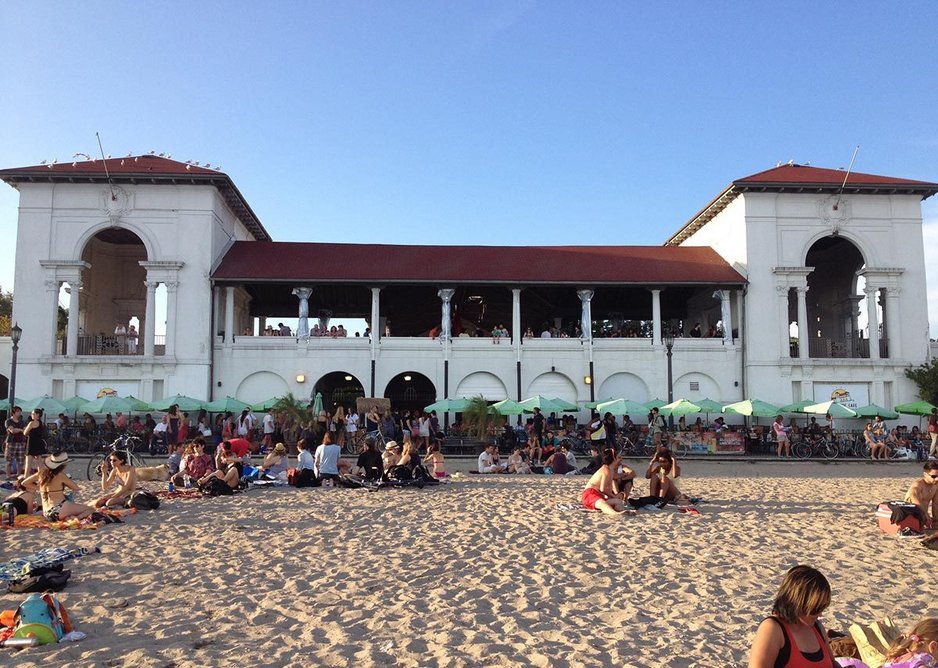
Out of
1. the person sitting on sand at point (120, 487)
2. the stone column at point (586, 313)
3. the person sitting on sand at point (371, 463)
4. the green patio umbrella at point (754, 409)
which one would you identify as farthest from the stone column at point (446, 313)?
the person sitting on sand at point (120, 487)

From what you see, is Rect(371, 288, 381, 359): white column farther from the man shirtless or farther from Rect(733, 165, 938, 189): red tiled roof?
the man shirtless

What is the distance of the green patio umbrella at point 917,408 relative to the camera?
1076 inches

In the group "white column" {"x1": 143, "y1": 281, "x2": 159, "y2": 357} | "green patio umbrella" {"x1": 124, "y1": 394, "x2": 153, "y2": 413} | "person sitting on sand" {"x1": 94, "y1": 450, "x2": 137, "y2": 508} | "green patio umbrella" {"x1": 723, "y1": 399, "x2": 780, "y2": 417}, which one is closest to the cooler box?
"person sitting on sand" {"x1": 94, "y1": 450, "x2": 137, "y2": 508}

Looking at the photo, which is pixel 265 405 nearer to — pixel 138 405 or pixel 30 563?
pixel 138 405

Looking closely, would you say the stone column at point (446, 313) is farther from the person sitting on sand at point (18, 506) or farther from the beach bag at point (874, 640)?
the beach bag at point (874, 640)

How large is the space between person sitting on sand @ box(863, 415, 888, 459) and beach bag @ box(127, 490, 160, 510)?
22.1m

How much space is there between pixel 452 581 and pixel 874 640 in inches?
149

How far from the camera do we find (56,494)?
428 inches

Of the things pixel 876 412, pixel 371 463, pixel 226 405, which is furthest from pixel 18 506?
pixel 876 412

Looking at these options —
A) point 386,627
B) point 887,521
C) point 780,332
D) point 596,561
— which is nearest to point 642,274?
point 780,332

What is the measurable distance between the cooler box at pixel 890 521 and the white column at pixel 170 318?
→ 83.7ft

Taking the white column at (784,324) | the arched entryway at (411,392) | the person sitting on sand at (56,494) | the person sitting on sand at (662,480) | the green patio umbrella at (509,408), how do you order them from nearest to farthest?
the person sitting on sand at (56,494)
the person sitting on sand at (662,480)
the green patio umbrella at (509,408)
the white column at (784,324)
the arched entryway at (411,392)

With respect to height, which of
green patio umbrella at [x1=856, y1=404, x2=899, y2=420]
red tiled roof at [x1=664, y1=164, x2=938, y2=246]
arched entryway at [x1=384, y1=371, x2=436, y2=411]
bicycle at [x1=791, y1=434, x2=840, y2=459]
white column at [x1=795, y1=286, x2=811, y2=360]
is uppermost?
red tiled roof at [x1=664, y1=164, x2=938, y2=246]

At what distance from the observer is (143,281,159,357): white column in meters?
29.5
